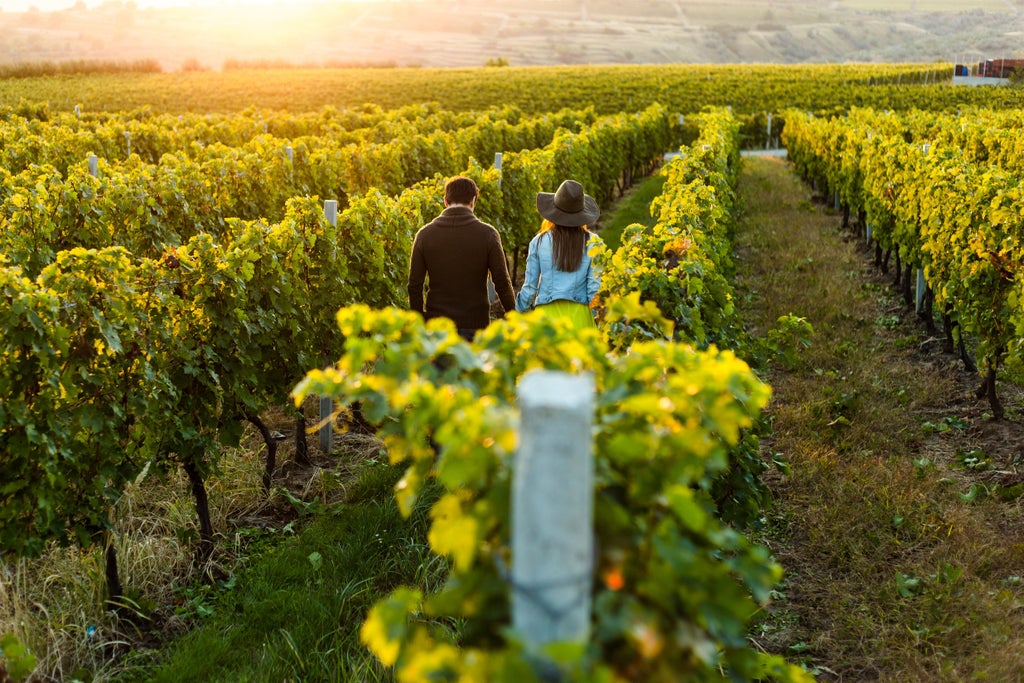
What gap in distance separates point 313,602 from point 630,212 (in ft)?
48.6

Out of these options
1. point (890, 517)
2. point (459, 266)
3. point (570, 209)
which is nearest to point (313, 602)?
point (459, 266)

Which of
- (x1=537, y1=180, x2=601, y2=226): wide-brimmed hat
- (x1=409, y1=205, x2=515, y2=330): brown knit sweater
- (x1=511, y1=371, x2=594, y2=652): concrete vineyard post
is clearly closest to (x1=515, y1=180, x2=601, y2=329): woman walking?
(x1=537, y1=180, x2=601, y2=226): wide-brimmed hat

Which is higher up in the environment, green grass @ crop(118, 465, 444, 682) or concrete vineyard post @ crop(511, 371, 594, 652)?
concrete vineyard post @ crop(511, 371, 594, 652)

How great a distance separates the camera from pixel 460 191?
5355 mm

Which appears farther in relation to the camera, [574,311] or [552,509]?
[574,311]

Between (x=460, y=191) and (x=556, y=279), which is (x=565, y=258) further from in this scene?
(x=460, y=191)

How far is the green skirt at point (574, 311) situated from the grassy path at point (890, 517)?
1828 mm

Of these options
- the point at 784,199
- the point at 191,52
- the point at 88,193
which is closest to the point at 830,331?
the point at 88,193

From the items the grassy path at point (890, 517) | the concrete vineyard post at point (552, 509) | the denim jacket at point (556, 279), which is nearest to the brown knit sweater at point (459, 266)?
the denim jacket at point (556, 279)

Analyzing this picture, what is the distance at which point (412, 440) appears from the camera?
1975 mm

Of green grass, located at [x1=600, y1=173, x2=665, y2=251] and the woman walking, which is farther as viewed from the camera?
green grass, located at [x1=600, y1=173, x2=665, y2=251]

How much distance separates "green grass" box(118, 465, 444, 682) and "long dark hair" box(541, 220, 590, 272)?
1.67 m

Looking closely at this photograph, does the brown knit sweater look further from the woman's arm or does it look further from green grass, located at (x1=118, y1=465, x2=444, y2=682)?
green grass, located at (x1=118, y1=465, x2=444, y2=682)

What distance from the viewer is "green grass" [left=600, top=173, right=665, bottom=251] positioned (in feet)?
51.3
